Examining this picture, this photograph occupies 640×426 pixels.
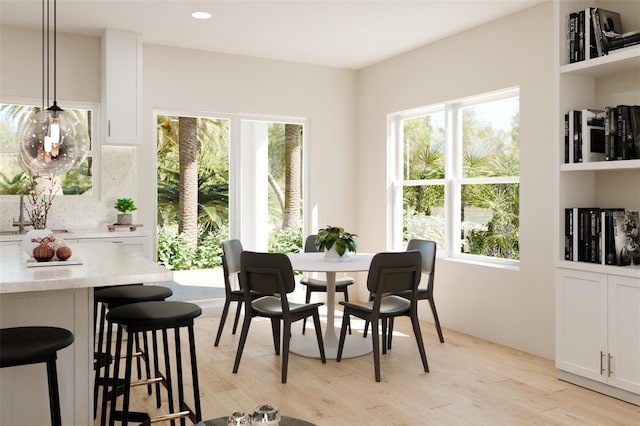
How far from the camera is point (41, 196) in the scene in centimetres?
512

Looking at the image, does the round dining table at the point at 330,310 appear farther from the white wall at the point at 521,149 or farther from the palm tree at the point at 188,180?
the palm tree at the point at 188,180

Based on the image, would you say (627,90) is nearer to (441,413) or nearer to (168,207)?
(441,413)

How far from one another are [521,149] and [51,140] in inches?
135

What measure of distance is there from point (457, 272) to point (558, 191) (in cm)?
168

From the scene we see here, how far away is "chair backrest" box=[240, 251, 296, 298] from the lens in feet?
12.3

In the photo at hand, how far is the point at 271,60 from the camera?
6145 mm

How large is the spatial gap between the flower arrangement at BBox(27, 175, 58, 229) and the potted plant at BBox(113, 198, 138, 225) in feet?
1.89

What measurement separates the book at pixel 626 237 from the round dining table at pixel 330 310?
5.33 feet

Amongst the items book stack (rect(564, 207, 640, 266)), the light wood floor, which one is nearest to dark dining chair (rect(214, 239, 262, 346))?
the light wood floor

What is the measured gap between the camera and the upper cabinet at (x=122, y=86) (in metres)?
5.07

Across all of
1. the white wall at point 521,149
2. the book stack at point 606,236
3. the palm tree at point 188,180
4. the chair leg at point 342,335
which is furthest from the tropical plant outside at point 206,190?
the book stack at point 606,236

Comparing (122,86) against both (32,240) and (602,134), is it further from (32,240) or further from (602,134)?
(602,134)

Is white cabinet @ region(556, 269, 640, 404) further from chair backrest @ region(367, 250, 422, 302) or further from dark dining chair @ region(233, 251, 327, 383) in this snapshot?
dark dining chair @ region(233, 251, 327, 383)

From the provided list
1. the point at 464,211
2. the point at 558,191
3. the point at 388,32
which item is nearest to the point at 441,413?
the point at 558,191
